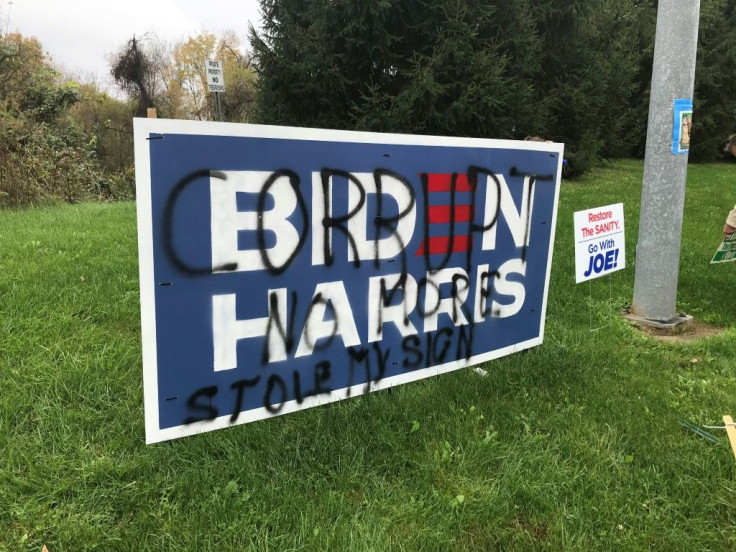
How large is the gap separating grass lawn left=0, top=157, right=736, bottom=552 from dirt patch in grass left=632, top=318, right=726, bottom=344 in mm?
314

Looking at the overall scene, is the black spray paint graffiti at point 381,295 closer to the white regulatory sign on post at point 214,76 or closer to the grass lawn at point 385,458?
the grass lawn at point 385,458

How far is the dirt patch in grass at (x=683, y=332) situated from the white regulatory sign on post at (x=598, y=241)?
1.87 ft

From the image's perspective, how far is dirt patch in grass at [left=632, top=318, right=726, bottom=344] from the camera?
4.25m

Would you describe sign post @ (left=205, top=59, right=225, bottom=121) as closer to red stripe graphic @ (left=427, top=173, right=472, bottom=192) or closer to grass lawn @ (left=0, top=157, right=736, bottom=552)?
grass lawn @ (left=0, top=157, right=736, bottom=552)

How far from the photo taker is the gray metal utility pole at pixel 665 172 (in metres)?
4.16

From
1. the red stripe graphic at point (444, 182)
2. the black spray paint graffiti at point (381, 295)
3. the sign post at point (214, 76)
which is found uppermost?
the sign post at point (214, 76)

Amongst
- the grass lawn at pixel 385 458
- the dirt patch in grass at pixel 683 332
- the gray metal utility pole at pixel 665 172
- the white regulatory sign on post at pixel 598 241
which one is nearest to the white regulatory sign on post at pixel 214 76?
the grass lawn at pixel 385 458

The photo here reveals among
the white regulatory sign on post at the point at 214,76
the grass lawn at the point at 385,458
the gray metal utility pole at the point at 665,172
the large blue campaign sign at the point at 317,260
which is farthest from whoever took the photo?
the white regulatory sign on post at the point at 214,76

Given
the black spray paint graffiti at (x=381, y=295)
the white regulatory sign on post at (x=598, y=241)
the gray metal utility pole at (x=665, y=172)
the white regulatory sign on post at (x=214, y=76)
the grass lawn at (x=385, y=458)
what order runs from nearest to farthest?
the grass lawn at (x=385, y=458)
the black spray paint graffiti at (x=381, y=295)
the white regulatory sign on post at (x=598, y=241)
the gray metal utility pole at (x=665, y=172)
the white regulatory sign on post at (x=214, y=76)

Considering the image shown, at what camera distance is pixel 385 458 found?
2.56m

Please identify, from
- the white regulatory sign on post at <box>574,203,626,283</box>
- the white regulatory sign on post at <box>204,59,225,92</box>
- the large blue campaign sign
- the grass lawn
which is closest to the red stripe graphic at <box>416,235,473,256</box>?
the large blue campaign sign

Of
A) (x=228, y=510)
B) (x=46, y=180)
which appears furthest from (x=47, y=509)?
(x=46, y=180)

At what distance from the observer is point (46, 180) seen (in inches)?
420

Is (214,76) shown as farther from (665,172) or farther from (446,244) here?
(446,244)
